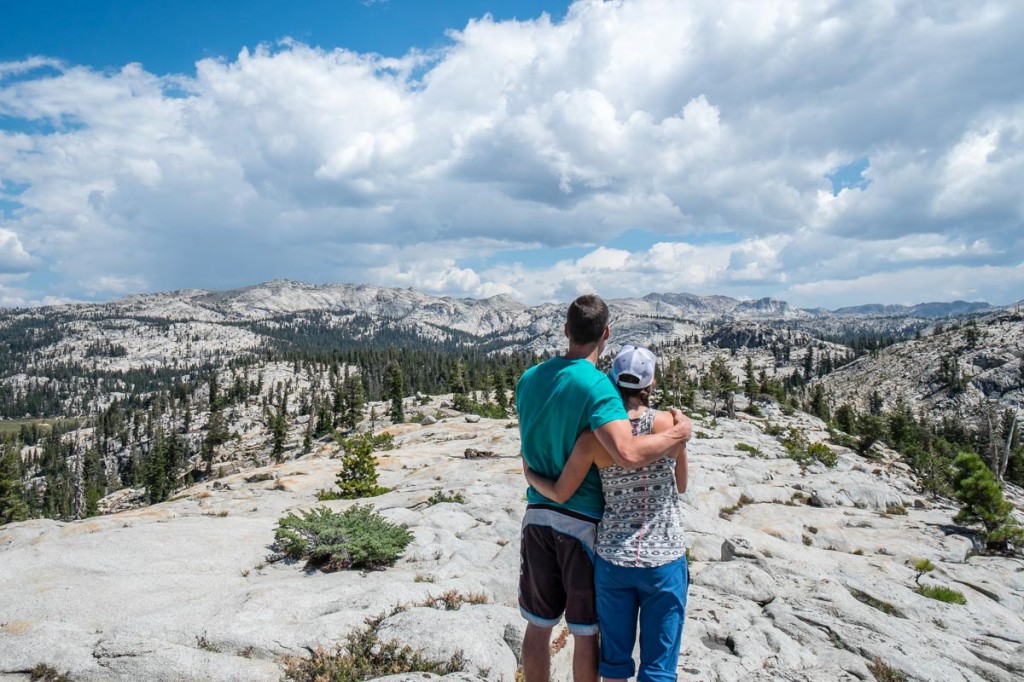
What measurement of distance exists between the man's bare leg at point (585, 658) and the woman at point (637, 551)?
0.18 m

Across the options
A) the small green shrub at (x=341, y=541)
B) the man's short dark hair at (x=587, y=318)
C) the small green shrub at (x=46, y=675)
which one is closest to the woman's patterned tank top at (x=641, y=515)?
the man's short dark hair at (x=587, y=318)

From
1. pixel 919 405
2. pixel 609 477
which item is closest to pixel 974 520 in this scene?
pixel 609 477

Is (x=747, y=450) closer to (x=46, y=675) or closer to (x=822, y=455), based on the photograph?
(x=822, y=455)

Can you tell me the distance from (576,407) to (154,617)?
8.41 metres

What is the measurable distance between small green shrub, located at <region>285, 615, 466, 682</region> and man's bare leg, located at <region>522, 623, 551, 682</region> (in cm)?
262

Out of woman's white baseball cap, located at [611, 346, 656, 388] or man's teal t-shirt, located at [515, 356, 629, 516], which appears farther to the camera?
woman's white baseball cap, located at [611, 346, 656, 388]

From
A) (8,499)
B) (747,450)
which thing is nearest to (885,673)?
(747,450)

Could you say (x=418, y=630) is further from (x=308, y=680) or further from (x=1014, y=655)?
(x=1014, y=655)

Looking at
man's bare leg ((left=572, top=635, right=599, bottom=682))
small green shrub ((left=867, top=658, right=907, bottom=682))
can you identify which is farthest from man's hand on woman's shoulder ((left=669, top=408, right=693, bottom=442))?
small green shrub ((left=867, top=658, right=907, bottom=682))

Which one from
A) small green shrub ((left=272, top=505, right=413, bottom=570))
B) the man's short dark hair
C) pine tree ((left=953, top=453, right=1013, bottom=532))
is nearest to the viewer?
the man's short dark hair

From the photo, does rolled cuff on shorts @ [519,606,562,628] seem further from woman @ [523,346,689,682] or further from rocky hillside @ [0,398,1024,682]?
rocky hillside @ [0,398,1024,682]

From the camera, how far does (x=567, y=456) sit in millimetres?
4828

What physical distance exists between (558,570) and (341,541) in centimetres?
832

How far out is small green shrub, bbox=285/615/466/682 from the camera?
716 cm
